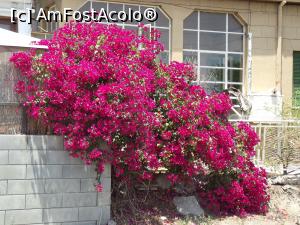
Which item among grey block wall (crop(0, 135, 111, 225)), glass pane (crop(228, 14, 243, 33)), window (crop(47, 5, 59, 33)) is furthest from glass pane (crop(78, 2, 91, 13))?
grey block wall (crop(0, 135, 111, 225))

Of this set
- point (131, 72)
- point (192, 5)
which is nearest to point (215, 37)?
point (192, 5)

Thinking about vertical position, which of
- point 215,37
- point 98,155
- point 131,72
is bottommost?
point 98,155

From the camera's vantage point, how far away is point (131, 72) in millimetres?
6328

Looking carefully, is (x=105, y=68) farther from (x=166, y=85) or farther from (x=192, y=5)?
(x=192, y=5)

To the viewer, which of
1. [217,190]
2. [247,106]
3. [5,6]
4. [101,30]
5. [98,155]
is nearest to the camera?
[98,155]

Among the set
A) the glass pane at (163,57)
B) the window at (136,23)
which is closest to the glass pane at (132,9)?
the window at (136,23)

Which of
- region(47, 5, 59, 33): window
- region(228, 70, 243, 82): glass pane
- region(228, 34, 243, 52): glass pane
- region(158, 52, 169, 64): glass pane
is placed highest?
region(47, 5, 59, 33): window

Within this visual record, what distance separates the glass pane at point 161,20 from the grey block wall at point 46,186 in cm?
687

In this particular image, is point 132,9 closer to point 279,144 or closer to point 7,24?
point 7,24

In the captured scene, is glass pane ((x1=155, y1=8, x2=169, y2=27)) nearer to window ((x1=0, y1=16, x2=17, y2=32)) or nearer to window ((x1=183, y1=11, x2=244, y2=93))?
window ((x1=183, y1=11, x2=244, y2=93))

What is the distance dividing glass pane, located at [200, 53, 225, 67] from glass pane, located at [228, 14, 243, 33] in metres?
0.75

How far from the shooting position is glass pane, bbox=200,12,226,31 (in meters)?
13.3

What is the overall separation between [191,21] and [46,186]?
7979 millimetres

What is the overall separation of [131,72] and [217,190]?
92.9 inches
